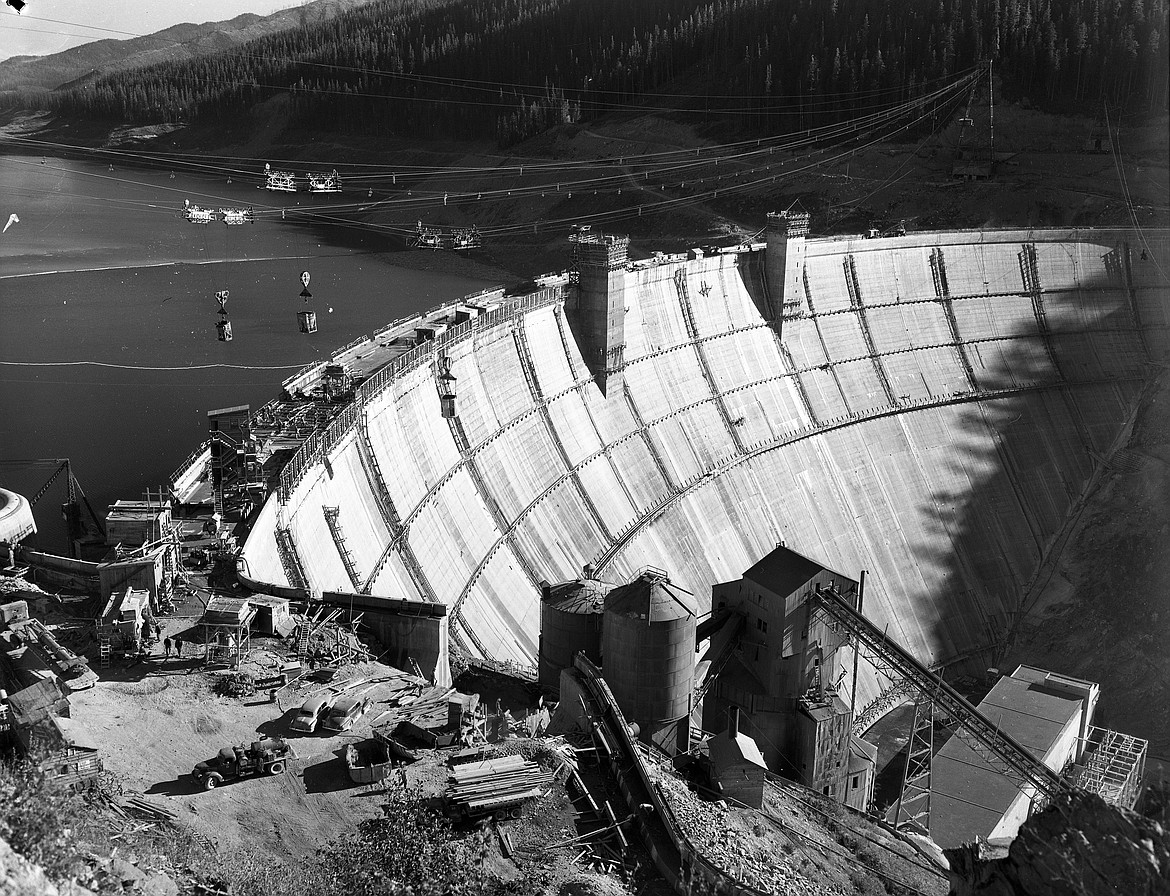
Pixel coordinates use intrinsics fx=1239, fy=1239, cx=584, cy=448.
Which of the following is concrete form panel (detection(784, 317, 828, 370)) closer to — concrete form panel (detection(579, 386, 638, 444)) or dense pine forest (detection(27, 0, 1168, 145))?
concrete form panel (detection(579, 386, 638, 444))

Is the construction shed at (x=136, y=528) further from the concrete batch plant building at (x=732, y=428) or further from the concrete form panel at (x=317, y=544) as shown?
the concrete form panel at (x=317, y=544)

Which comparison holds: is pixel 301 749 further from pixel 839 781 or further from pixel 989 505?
pixel 989 505

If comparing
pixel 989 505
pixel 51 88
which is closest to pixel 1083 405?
pixel 989 505

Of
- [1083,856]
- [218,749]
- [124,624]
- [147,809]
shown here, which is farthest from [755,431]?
[147,809]

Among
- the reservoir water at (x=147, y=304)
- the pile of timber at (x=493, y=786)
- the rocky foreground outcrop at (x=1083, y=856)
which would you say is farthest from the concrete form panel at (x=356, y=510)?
the rocky foreground outcrop at (x=1083, y=856)

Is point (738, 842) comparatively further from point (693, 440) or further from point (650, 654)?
point (693, 440)
